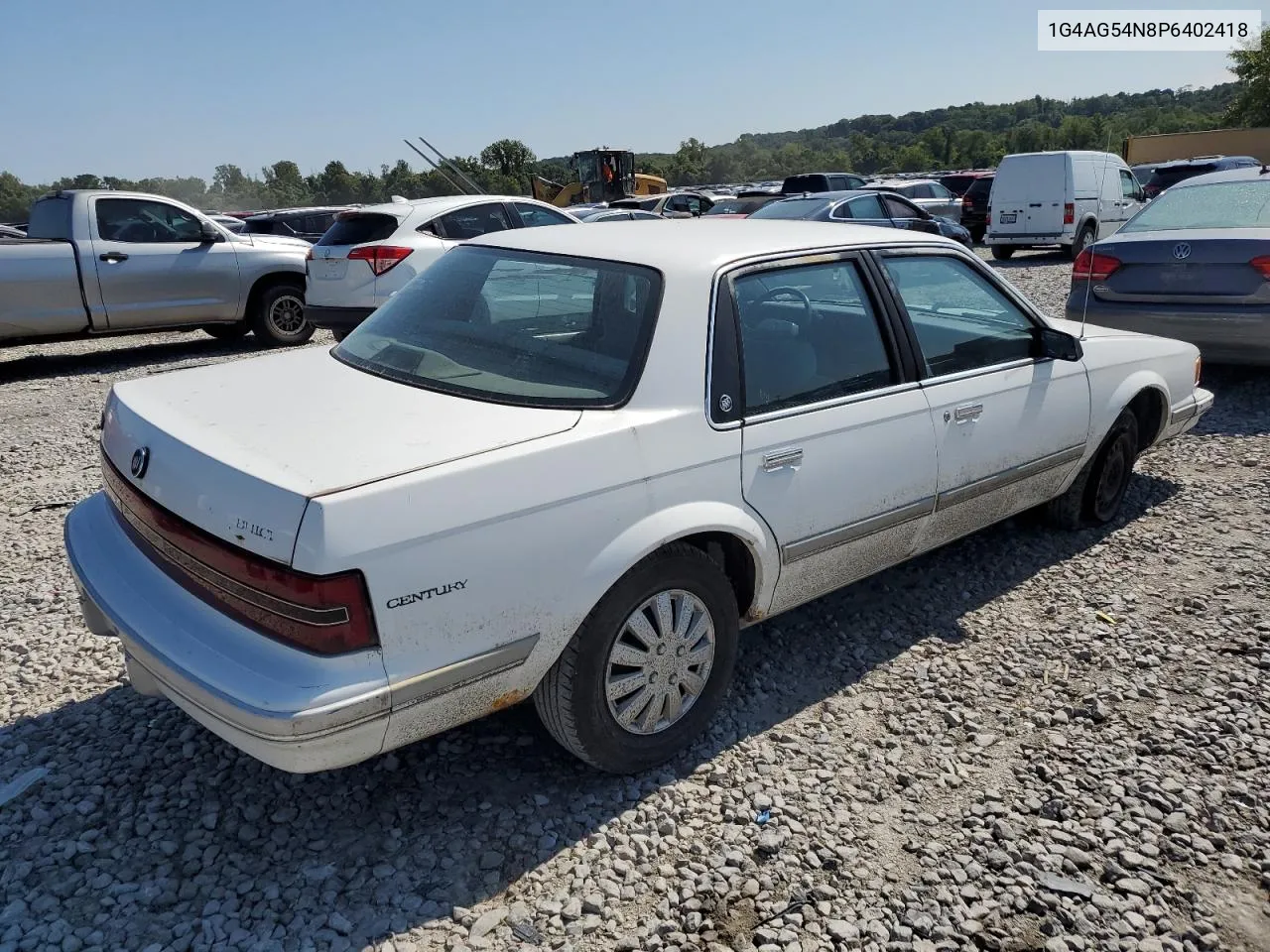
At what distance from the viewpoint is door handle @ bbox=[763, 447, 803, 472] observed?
3004mm

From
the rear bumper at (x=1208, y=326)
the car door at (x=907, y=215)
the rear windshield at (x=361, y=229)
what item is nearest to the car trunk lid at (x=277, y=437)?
the rear bumper at (x=1208, y=326)

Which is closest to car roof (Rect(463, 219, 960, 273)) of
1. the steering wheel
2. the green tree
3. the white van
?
the steering wheel

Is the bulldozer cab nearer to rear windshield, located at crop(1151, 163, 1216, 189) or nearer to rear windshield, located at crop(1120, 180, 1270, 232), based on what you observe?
rear windshield, located at crop(1151, 163, 1216, 189)

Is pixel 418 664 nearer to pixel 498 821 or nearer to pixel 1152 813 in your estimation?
pixel 498 821

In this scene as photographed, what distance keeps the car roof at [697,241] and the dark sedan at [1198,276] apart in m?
3.37

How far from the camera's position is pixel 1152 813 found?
2.81 metres

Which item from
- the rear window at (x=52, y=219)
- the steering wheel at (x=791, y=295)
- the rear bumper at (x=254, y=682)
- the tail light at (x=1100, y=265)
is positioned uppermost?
the rear window at (x=52, y=219)

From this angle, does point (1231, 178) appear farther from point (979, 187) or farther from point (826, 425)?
point (979, 187)

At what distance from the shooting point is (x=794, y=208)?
14062 mm

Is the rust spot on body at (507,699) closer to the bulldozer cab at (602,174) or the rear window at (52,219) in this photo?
the rear window at (52,219)

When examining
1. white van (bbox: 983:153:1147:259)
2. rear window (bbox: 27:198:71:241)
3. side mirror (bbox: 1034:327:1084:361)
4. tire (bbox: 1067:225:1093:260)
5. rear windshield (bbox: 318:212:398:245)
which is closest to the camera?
side mirror (bbox: 1034:327:1084:361)

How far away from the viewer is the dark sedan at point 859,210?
13859 mm

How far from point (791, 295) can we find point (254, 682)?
213 centimetres

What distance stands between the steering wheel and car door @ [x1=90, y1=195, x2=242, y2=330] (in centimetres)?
849
